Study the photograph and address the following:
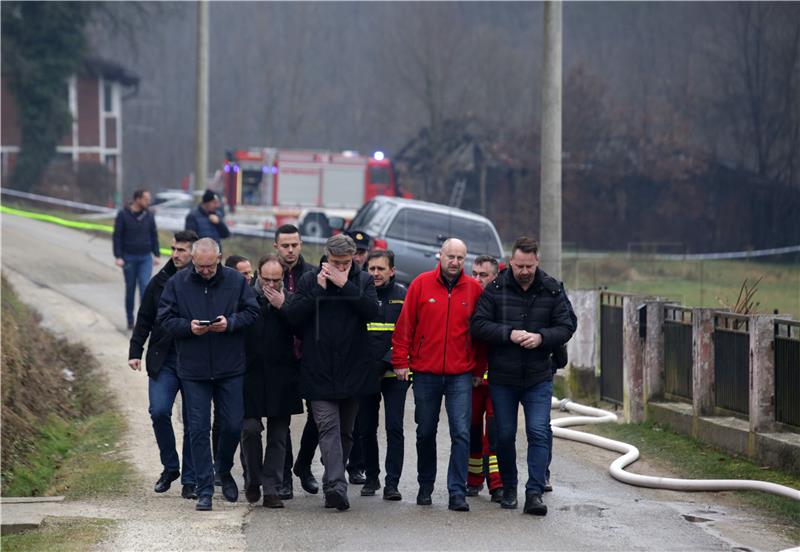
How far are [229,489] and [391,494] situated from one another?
1.22 meters

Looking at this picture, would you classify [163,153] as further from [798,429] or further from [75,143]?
[798,429]

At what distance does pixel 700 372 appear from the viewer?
11.8m

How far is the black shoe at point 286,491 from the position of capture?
9.61 m

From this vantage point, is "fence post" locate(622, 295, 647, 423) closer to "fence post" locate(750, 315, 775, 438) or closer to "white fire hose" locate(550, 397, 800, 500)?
"white fire hose" locate(550, 397, 800, 500)

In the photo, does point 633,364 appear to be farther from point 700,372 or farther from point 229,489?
point 229,489

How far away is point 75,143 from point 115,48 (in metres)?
30.4

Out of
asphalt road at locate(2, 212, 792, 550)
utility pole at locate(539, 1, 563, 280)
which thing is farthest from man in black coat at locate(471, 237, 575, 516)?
utility pole at locate(539, 1, 563, 280)

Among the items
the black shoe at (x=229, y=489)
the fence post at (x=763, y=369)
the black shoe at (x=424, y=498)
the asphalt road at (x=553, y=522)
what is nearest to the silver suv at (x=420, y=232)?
the asphalt road at (x=553, y=522)

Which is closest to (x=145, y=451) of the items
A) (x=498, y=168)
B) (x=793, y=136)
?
(x=793, y=136)

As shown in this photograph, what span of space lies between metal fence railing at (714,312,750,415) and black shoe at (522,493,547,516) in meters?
2.99

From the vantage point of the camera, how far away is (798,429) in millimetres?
10453

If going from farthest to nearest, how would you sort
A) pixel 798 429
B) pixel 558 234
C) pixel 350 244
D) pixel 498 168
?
1. pixel 498 168
2. pixel 558 234
3. pixel 798 429
4. pixel 350 244

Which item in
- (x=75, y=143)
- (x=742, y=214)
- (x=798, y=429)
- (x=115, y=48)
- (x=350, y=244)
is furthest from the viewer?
(x=115, y=48)

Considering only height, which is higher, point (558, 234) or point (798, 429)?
point (558, 234)
